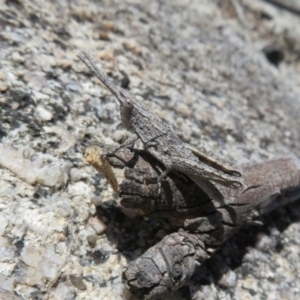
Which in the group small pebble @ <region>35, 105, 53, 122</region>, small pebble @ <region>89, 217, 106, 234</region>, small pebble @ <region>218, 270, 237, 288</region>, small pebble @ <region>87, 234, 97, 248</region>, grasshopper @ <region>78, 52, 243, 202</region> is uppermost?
grasshopper @ <region>78, 52, 243, 202</region>

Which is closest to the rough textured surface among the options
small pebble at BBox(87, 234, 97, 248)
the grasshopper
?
small pebble at BBox(87, 234, 97, 248)

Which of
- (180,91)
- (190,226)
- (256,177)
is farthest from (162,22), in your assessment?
(190,226)

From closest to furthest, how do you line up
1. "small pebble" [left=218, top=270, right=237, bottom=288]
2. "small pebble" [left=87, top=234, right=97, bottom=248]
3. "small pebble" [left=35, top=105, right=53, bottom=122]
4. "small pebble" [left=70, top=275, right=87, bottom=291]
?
"small pebble" [left=70, top=275, right=87, bottom=291] → "small pebble" [left=87, top=234, right=97, bottom=248] → "small pebble" [left=218, top=270, right=237, bottom=288] → "small pebble" [left=35, top=105, right=53, bottom=122]

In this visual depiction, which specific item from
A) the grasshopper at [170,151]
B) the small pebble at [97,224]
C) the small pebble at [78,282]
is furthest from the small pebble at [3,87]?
the small pebble at [78,282]

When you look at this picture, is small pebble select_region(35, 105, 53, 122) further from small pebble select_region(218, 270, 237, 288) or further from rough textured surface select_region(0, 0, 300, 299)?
small pebble select_region(218, 270, 237, 288)

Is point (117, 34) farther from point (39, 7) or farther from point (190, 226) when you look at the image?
point (190, 226)

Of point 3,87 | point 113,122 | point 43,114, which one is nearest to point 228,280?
point 113,122

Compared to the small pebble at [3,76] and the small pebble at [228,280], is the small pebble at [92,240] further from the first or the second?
the small pebble at [3,76]
